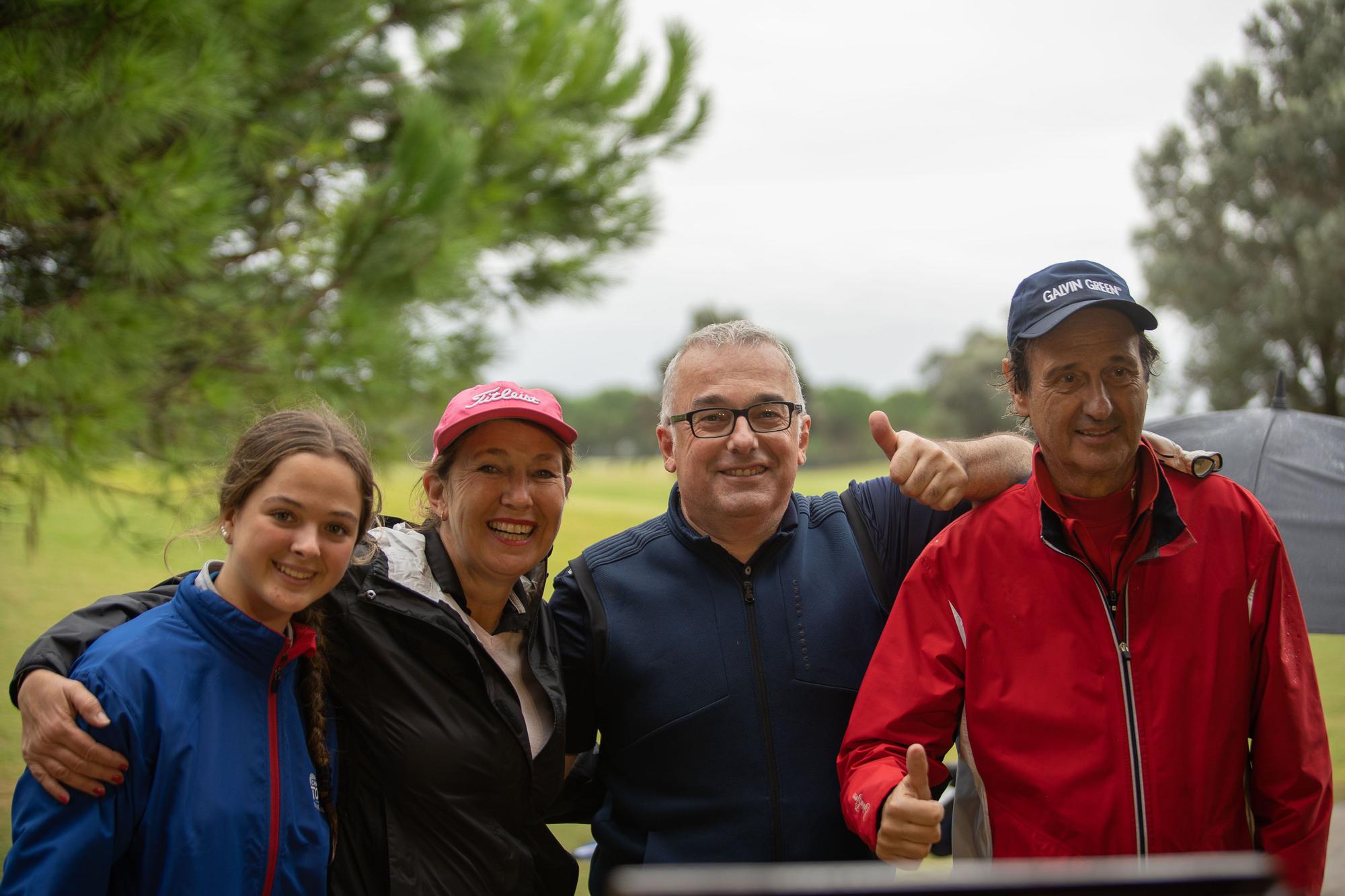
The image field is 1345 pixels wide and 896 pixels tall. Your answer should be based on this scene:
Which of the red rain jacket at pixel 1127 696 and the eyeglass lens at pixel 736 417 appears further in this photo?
the eyeglass lens at pixel 736 417

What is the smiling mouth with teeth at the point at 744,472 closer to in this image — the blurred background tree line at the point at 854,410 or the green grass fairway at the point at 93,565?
the green grass fairway at the point at 93,565

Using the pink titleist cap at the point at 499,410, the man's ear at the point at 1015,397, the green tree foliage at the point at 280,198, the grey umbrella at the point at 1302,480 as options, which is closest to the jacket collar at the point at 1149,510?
the man's ear at the point at 1015,397

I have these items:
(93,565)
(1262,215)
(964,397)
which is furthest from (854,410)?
(93,565)

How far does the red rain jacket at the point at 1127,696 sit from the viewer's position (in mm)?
1664

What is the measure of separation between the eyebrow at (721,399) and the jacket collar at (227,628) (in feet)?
3.28

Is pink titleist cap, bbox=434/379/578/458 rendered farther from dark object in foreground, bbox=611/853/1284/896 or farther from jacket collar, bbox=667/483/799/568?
dark object in foreground, bbox=611/853/1284/896

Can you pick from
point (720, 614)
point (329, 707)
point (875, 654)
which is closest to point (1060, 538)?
point (875, 654)

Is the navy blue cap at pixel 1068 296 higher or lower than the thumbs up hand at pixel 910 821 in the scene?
higher

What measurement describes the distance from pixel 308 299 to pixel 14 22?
5.50ft

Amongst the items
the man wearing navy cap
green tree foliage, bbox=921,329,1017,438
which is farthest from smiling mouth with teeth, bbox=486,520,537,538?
green tree foliage, bbox=921,329,1017,438

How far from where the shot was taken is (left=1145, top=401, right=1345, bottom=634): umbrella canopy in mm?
2705

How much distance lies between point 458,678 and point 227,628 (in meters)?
0.42

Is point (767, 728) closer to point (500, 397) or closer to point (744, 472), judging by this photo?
point (744, 472)

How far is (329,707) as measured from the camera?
6.00 ft
